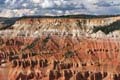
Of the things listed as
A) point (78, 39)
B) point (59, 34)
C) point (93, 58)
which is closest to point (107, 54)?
point (93, 58)

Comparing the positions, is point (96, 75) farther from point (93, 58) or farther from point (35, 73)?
point (93, 58)

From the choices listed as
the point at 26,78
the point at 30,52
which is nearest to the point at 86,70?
the point at 26,78

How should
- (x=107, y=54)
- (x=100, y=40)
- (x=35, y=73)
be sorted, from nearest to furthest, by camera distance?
1. (x=35, y=73)
2. (x=107, y=54)
3. (x=100, y=40)

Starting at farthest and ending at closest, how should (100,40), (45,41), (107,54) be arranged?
(45,41), (100,40), (107,54)

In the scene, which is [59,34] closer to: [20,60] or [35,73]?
[20,60]

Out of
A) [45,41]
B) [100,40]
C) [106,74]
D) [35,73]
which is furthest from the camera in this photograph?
[45,41]

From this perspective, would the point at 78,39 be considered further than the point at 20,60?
Yes
